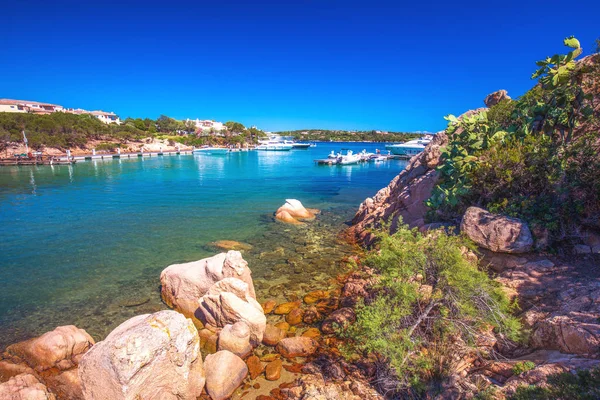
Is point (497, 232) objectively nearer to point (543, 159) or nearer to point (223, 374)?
point (543, 159)

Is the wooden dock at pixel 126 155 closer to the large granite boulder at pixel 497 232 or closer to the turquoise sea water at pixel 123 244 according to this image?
the turquoise sea water at pixel 123 244

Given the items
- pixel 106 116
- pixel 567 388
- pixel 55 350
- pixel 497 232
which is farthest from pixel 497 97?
pixel 106 116

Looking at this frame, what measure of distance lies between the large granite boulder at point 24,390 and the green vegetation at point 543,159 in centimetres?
1187

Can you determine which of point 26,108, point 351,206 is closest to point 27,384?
point 351,206

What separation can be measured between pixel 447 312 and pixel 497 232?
3.74m

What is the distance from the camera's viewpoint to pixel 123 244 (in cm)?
1563

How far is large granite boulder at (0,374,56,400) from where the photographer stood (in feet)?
18.3

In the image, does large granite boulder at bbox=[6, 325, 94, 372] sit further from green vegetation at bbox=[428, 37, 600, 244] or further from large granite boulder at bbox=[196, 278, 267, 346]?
green vegetation at bbox=[428, 37, 600, 244]

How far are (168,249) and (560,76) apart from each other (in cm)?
1712

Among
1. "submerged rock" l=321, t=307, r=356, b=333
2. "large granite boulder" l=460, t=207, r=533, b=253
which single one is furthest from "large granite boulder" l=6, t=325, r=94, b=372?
"large granite boulder" l=460, t=207, r=533, b=253

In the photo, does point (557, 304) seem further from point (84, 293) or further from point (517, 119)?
point (84, 293)

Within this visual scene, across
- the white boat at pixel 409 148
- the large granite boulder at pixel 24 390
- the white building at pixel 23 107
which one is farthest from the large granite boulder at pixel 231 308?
the white building at pixel 23 107

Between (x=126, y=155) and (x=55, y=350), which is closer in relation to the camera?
(x=55, y=350)

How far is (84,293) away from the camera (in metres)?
10.6
